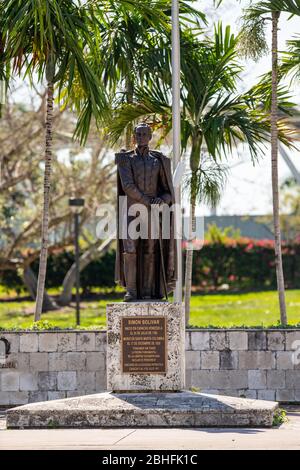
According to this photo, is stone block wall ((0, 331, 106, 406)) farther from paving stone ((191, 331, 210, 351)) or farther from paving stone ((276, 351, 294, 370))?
paving stone ((276, 351, 294, 370))

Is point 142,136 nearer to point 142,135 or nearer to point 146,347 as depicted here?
point 142,135

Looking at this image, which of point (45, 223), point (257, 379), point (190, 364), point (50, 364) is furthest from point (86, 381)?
point (45, 223)

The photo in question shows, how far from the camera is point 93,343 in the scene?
16656 millimetres

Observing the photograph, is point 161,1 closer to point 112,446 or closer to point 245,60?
point 245,60

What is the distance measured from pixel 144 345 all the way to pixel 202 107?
656cm

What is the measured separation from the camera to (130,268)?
14.0 m

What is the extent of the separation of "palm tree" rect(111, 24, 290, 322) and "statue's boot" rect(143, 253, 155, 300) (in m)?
4.52

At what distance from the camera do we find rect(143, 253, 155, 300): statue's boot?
46.0 feet

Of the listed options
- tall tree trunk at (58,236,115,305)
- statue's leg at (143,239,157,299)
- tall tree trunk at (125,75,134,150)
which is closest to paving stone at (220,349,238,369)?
statue's leg at (143,239,157,299)

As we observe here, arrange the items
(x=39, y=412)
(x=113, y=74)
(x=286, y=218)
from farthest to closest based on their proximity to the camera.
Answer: (x=286, y=218) < (x=113, y=74) < (x=39, y=412)

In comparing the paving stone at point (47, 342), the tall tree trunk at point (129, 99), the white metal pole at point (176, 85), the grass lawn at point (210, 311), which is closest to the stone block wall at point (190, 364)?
the paving stone at point (47, 342)

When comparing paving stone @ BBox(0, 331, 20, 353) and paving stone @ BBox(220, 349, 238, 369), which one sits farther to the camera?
paving stone @ BBox(0, 331, 20, 353)

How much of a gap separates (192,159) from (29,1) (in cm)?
404

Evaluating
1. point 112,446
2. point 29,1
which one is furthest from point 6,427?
point 29,1
